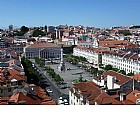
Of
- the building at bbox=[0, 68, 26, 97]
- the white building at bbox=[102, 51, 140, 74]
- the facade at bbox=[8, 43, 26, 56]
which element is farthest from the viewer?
the facade at bbox=[8, 43, 26, 56]

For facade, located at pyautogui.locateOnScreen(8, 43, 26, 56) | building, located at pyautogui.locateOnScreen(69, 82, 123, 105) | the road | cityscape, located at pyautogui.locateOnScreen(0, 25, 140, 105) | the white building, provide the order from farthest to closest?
facade, located at pyautogui.locateOnScreen(8, 43, 26, 56)
the white building
the road
cityscape, located at pyautogui.locateOnScreen(0, 25, 140, 105)
building, located at pyautogui.locateOnScreen(69, 82, 123, 105)

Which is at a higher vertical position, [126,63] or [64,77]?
[126,63]

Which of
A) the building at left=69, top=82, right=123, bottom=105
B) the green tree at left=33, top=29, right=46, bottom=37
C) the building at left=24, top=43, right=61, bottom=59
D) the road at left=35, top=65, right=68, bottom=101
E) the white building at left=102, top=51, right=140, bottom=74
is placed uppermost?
the green tree at left=33, top=29, right=46, bottom=37

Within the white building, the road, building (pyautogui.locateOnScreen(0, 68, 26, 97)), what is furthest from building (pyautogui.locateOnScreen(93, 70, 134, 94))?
the white building

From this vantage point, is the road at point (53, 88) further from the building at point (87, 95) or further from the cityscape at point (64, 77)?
the building at point (87, 95)

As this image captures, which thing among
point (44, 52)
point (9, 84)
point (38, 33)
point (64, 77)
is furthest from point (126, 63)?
point (38, 33)

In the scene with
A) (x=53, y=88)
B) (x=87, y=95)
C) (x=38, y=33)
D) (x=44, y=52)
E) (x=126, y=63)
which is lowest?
(x=53, y=88)

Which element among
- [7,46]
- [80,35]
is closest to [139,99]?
[7,46]

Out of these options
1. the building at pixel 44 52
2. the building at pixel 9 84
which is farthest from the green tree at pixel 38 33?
the building at pixel 9 84

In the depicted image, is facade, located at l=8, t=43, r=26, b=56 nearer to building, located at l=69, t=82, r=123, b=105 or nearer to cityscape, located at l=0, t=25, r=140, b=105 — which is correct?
cityscape, located at l=0, t=25, r=140, b=105

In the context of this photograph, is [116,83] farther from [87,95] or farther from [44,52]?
[44,52]

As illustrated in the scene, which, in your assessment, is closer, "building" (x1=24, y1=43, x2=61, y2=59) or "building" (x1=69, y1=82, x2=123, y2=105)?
"building" (x1=69, y1=82, x2=123, y2=105)
